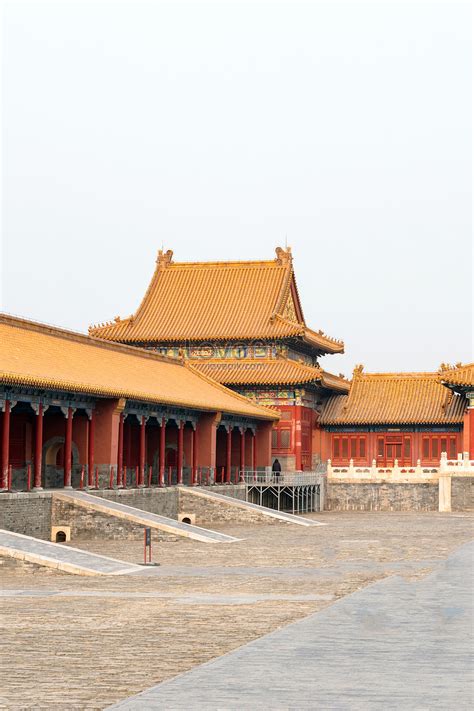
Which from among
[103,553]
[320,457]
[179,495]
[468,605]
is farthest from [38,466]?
[320,457]

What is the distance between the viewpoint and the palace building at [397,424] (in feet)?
243

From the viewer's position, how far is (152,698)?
11.8m

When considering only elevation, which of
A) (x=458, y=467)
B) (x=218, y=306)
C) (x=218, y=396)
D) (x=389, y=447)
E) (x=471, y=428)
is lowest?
(x=458, y=467)

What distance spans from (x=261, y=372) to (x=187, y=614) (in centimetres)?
5093

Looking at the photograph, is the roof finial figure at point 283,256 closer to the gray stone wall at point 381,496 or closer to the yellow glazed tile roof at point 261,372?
the yellow glazed tile roof at point 261,372

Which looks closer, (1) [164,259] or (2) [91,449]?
(2) [91,449]

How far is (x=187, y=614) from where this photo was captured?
19.4 meters

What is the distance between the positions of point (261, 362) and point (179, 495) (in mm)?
22657

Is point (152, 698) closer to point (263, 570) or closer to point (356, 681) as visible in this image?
point (356, 681)

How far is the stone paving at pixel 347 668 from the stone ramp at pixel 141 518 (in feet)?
56.2

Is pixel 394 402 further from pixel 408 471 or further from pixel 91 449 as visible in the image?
pixel 91 449

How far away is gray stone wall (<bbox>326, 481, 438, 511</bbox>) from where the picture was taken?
217 feet

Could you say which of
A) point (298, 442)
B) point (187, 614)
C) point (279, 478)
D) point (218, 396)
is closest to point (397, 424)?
point (298, 442)

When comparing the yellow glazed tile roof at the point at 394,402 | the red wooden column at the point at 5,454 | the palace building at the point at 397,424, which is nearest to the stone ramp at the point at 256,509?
the red wooden column at the point at 5,454
